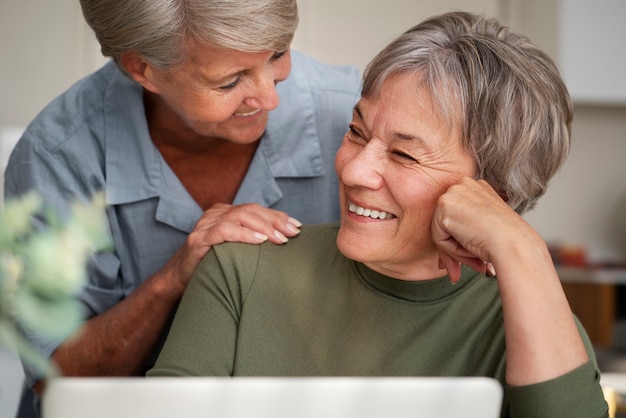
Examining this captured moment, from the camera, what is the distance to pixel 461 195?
1063 mm

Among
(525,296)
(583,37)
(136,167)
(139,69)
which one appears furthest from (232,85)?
(583,37)

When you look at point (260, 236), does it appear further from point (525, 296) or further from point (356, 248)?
point (525, 296)

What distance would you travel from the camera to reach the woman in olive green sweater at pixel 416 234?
3.60 ft

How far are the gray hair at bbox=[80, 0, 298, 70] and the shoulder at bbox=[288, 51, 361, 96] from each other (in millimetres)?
252

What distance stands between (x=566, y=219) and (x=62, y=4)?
92.9 inches

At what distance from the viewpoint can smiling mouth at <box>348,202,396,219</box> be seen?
1.12 m

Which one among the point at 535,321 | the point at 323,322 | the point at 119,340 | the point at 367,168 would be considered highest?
the point at 367,168

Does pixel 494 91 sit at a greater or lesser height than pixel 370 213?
greater

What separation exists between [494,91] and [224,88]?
38 centimetres

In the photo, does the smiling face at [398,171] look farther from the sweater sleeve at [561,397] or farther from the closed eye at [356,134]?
the sweater sleeve at [561,397]

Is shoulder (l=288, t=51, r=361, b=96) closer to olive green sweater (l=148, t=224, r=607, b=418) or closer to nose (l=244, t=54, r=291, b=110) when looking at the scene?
nose (l=244, t=54, r=291, b=110)

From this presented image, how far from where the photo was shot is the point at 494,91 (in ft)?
3.61

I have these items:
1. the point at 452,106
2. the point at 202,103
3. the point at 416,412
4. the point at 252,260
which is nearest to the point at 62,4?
the point at 202,103

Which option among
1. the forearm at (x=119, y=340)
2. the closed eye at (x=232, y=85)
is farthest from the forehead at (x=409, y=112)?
the forearm at (x=119, y=340)
